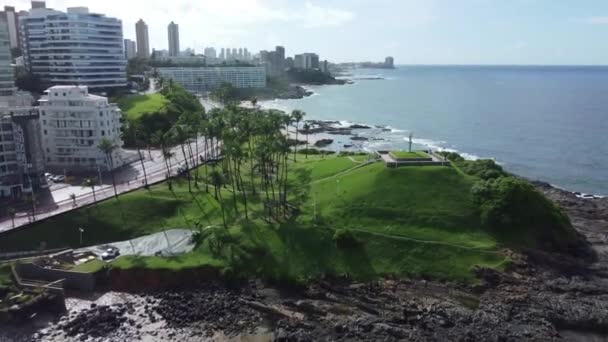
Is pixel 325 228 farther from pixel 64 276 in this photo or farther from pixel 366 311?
pixel 64 276

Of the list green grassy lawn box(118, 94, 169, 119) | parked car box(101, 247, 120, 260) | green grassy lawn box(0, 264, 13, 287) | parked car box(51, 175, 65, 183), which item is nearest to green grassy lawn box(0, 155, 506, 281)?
parked car box(101, 247, 120, 260)

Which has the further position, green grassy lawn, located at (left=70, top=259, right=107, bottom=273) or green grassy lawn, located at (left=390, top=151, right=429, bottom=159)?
green grassy lawn, located at (left=390, top=151, right=429, bottom=159)

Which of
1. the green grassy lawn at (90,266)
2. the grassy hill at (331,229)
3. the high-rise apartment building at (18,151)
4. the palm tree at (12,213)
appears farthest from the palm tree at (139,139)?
the green grassy lawn at (90,266)

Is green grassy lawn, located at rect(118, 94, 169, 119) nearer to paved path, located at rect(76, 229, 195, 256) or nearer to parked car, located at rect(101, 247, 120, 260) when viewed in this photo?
paved path, located at rect(76, 229, 195, 256)

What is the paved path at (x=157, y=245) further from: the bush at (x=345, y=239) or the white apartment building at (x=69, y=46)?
the white apartment building at (x=69, y=46)

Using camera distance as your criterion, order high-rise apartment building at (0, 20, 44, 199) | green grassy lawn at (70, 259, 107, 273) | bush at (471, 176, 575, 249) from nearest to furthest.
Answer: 1. green grassy lawn at (70, 259, 107, 273)
2. bush at (471, 176, 575, 249)
3. high-rise apartment building at (0, 20, 44, 199)

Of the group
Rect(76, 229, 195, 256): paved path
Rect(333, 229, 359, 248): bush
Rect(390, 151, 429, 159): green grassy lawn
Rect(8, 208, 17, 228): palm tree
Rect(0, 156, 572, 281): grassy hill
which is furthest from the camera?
Rect(390, 151, 429, 159): green grassy lawn

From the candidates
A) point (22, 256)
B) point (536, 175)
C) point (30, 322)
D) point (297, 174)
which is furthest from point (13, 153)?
point (536, 175)
